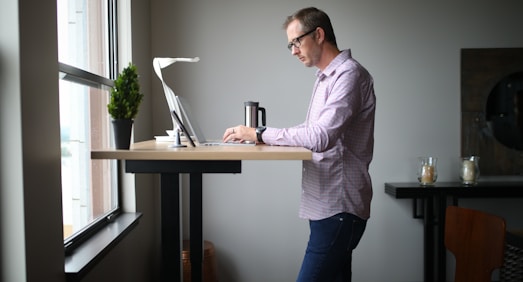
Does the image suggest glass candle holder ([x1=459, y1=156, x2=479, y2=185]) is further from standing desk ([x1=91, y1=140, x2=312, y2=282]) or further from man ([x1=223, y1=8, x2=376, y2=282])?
standing desk ([x1=91, y1=140, x2=312, y2=282])

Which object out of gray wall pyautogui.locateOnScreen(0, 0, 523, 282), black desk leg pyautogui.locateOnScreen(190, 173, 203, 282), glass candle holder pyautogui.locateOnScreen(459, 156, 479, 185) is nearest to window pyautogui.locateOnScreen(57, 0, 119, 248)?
black desk leg pyautogui.locateOnScreen(190, 173, 203, 282)

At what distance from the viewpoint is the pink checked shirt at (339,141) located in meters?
1.64

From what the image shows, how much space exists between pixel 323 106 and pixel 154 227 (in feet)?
6.53

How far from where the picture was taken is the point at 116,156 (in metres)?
1.42

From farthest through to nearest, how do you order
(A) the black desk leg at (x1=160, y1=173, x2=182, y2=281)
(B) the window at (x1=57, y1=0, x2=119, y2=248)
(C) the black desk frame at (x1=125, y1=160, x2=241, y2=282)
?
(B) the window at (x1=57, y1=0, x2=119, y2=248), (A) the black desk leg at (x1=160, y1=173, x2=182, y2=281), (C) the black desk frame at (x1=125, y1=160, x2=241, y2=282)

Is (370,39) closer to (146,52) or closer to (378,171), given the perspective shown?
(378,171)

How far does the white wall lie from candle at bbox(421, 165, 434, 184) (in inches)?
8.0

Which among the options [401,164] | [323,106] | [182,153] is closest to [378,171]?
[401,164]

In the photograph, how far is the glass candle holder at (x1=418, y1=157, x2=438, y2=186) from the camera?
125 inches

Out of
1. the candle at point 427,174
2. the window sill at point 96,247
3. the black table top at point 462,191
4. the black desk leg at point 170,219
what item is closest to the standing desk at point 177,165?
the black desk leg at point 170,219

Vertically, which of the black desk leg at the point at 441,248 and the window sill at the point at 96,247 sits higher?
the window sill at the point at 96,247

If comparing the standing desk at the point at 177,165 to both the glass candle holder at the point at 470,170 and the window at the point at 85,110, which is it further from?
→ the glass candle holder at the point at 470,170

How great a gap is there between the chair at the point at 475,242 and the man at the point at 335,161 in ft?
1.24

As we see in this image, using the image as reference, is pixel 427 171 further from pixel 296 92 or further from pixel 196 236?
pixel 196 236
